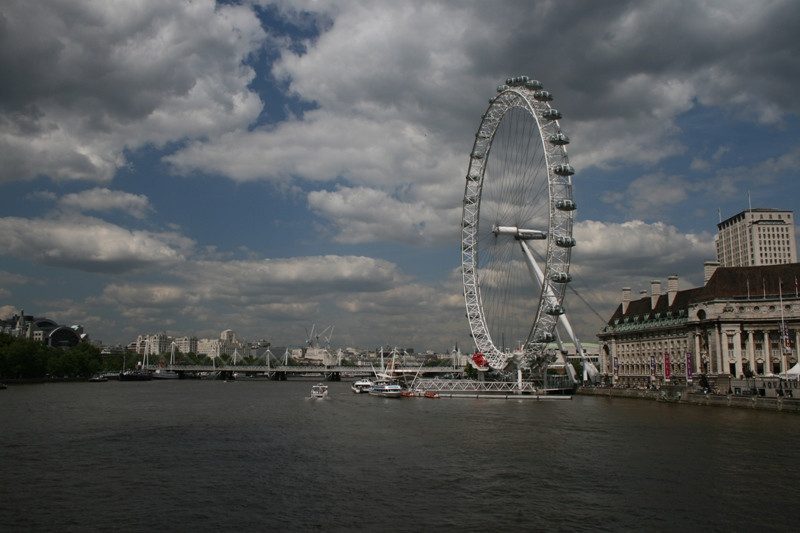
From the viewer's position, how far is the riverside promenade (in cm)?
5716

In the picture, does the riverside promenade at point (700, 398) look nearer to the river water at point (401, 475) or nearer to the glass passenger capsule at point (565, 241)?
the river water at point (401, 475)

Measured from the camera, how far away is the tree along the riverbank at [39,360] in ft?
389

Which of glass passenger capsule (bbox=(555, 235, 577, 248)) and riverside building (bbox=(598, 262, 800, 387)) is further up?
glass passenger capsule (bbox=(555, 235, 577, 248))

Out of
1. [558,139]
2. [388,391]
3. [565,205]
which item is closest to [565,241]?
[565,205]

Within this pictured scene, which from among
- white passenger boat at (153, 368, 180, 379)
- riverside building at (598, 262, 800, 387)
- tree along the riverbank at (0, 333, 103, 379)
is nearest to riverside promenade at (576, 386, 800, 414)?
riverside building at (598, 262, 800, 387)

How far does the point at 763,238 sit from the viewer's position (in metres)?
168

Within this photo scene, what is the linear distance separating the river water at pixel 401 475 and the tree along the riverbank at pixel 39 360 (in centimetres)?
7689

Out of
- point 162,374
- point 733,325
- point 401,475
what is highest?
point 733,325

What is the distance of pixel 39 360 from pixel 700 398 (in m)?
112

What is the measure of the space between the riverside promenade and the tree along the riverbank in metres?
93.7

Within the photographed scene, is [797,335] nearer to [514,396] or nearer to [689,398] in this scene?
[689,398]

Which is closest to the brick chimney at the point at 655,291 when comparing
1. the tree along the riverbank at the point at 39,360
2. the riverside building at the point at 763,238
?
the riverside building at the point at 763,238

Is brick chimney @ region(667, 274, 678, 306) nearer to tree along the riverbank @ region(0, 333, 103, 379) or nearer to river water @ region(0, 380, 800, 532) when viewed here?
river water @ region(0, 380, 800, 532)

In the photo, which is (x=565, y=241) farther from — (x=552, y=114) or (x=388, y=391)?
(x=388, y=391)
